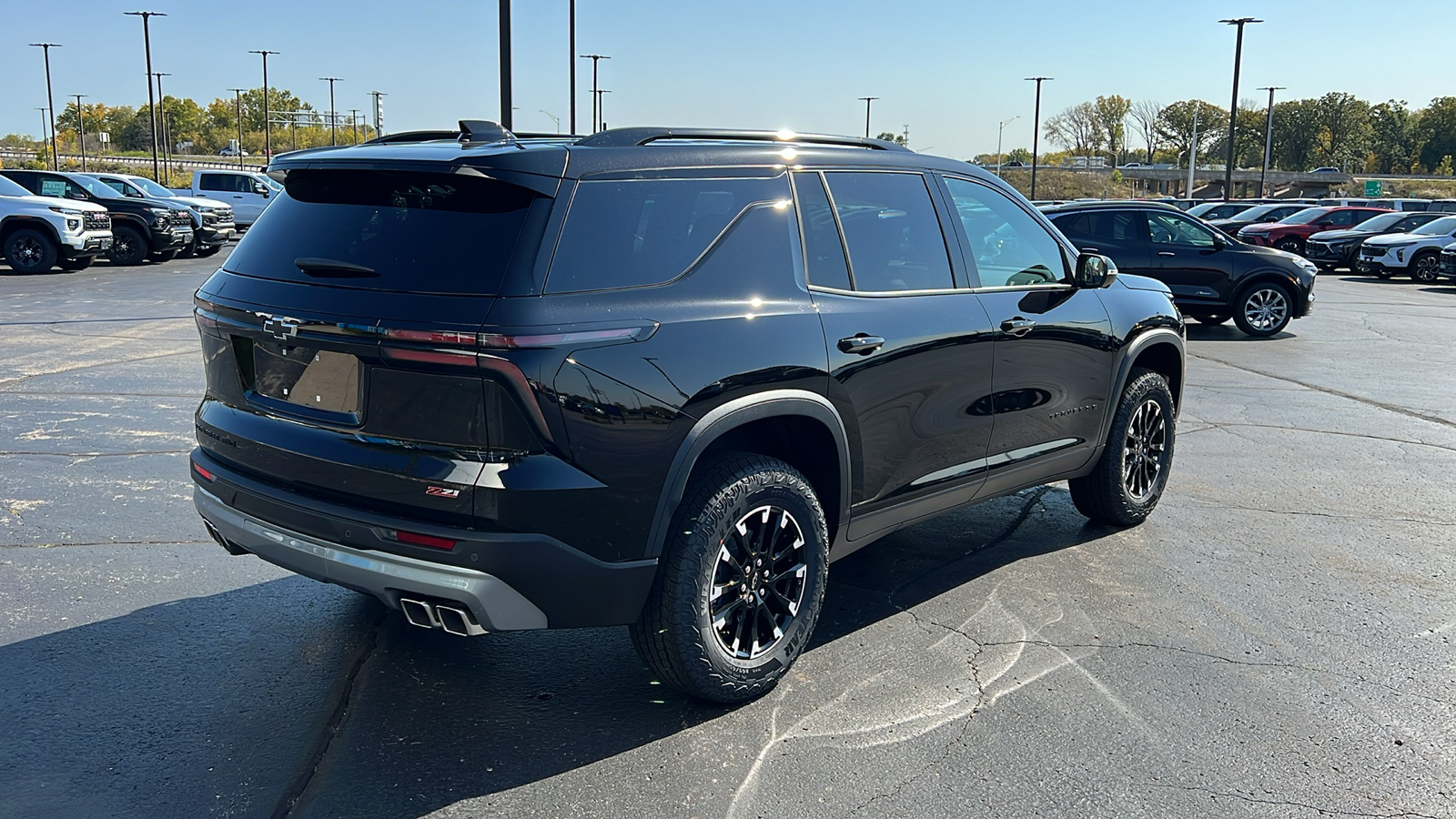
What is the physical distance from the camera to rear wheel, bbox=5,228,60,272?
20109 mm

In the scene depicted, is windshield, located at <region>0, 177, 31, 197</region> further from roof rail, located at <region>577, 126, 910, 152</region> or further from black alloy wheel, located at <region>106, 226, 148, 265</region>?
roof rail, located at <region>577, 126, 910, 152</region>

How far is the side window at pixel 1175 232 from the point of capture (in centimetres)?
1500

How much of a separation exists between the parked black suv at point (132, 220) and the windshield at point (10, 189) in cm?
197

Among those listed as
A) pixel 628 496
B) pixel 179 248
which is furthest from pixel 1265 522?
pixel 179 248

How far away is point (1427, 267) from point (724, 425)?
26.9 m

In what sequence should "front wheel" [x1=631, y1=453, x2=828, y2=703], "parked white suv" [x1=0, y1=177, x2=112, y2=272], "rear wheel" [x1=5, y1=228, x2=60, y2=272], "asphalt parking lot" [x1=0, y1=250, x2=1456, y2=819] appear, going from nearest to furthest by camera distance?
"asphalt parking lot" [x1=0, y1=250, x2=1456, y2=819]
"front wheel" [x1=631, y1=453, x2=828, y2=703]
"parked white suv" [x1=0, y1=177, x2=112, y2=272]
"rear wheel" [x1=5, y1=228, x2=60, y2=272]

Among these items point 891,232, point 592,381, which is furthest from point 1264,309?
point 592,381

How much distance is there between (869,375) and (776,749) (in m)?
1.34

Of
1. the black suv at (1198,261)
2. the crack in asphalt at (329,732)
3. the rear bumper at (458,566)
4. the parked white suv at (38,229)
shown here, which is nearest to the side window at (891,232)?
the rear bumper at (458,566)

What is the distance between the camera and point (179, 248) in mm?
24938

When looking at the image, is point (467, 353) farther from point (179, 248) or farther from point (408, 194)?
point (179, 248)

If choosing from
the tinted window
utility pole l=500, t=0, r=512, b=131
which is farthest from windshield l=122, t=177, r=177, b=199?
the tinted window

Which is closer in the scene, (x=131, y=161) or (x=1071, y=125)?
(x=131, y=161)

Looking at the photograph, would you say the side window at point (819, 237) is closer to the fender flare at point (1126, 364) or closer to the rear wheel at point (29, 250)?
the fender flare at point (1126, 364)
